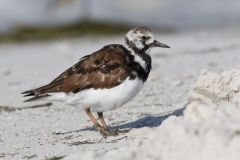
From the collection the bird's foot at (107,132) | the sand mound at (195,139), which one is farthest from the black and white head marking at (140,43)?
the sand mound at (195,139)

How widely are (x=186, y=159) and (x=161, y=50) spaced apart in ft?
24.8

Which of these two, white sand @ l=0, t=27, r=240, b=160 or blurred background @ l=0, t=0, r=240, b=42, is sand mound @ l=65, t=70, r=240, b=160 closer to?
white sand @ l=0, t=27, r=240, b=160

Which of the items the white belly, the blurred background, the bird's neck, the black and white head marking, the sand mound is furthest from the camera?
the blurred background

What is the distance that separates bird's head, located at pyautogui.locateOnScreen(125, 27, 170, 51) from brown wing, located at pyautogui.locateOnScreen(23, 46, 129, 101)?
0.67 feet

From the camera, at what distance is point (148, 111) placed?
7508 mm

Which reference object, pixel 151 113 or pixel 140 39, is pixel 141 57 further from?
pixel 151 113

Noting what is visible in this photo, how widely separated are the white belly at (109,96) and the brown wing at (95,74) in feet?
0.14

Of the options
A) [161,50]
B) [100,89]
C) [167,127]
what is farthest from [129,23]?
[167,127]

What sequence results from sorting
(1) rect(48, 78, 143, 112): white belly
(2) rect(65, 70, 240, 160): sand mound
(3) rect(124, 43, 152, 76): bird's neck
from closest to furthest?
(2) rect(65, 70, 240, 160): sand mound < (1) rect(48, 78, 143, 112): white belly < (3) rect(124, 43, 152, 76): bird's neck

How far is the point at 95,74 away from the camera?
21.5 feet

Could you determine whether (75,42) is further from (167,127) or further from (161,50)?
(167,127)

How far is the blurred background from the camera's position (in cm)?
1764

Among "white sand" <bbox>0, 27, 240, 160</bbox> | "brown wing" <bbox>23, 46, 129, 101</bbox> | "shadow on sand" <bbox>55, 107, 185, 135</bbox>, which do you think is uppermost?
"brown wing" <bbox>23, 46, 129, 101</bbox>

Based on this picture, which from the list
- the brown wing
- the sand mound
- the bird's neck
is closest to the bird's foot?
the brown wing
